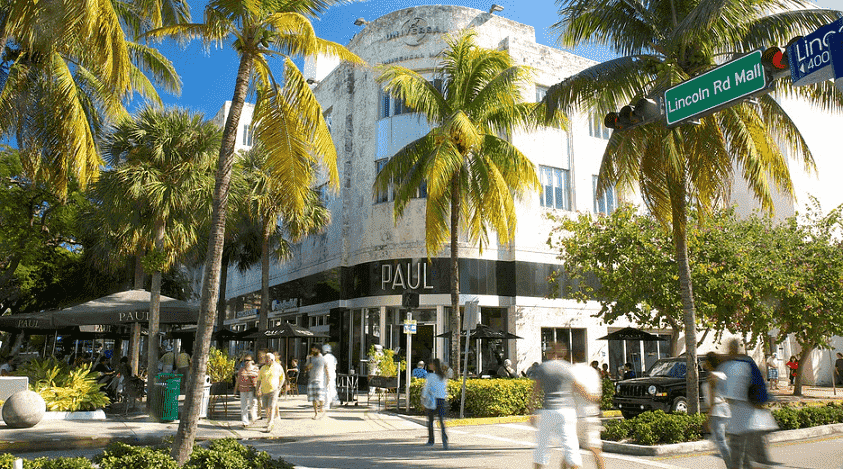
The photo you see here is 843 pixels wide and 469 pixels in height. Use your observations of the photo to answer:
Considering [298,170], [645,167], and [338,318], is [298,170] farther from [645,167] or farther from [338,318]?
[338,318]

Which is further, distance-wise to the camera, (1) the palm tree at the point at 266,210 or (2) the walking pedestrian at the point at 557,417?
(1) the palm tree at the point at 266,210

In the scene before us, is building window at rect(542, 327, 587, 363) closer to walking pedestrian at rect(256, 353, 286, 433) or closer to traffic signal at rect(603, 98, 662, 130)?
walking pedestrian at rect(256, 353, 286, 433)

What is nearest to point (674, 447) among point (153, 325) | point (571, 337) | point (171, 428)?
point (171, 428)

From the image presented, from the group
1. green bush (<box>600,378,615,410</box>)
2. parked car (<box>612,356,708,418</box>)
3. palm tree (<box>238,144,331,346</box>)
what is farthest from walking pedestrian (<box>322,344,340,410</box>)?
green bush (<box>600,378,615,410</box>)

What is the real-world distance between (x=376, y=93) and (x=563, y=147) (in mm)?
8906

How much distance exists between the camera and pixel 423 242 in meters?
26.3

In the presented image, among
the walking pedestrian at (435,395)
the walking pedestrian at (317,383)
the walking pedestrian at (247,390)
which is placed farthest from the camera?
the walking pedestrian at (317,383)

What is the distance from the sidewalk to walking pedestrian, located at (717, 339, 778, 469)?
7408 millimetres

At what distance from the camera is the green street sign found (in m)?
7.17

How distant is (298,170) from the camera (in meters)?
9.99

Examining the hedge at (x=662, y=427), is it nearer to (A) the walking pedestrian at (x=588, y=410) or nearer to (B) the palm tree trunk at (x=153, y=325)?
(A) the walking pedestrian at (x=588, y=410)

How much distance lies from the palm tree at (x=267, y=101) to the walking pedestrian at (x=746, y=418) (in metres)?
6.32

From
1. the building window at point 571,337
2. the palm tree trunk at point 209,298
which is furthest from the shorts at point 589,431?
the building window at point 571,337

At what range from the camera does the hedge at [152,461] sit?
24.9ft
